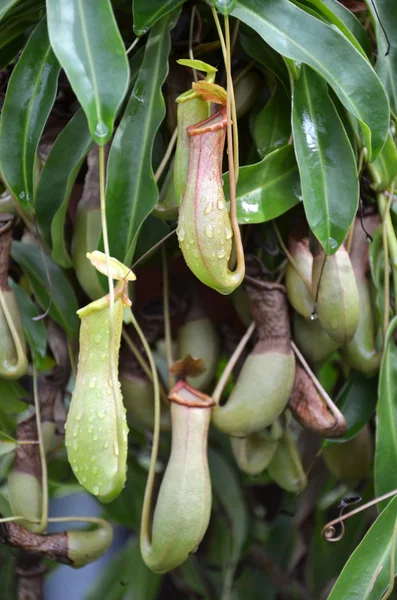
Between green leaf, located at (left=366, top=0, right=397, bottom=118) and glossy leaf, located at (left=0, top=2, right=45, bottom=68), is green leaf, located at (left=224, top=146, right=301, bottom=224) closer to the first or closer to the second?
green leaf, located at (left=366, top=0, right=397, bottom=118)

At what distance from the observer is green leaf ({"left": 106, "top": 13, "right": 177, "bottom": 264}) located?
532mm

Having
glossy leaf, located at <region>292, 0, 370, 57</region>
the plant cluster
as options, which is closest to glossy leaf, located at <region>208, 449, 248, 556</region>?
the plant cluster

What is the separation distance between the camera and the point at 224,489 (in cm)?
96

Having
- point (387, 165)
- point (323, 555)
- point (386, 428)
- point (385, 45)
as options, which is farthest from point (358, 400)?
point (323, 555)

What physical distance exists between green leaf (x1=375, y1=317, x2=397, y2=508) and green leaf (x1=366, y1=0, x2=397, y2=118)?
0.21 meters

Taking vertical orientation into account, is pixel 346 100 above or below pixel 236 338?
above

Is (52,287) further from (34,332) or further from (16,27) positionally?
(16,27)

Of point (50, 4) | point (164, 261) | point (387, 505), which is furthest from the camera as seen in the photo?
point (164, 261)

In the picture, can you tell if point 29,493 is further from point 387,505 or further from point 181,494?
point 387,505

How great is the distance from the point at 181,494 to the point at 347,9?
1.40ft

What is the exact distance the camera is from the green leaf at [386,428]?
1.95ft

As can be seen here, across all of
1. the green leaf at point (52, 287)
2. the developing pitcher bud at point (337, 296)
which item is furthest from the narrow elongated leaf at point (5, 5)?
the developing pitcher bud at point (337, 296)

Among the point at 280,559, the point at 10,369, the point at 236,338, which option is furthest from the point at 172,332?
the point at 280,559

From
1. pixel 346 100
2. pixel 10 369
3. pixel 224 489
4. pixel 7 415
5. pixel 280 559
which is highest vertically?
pixel 346 100
